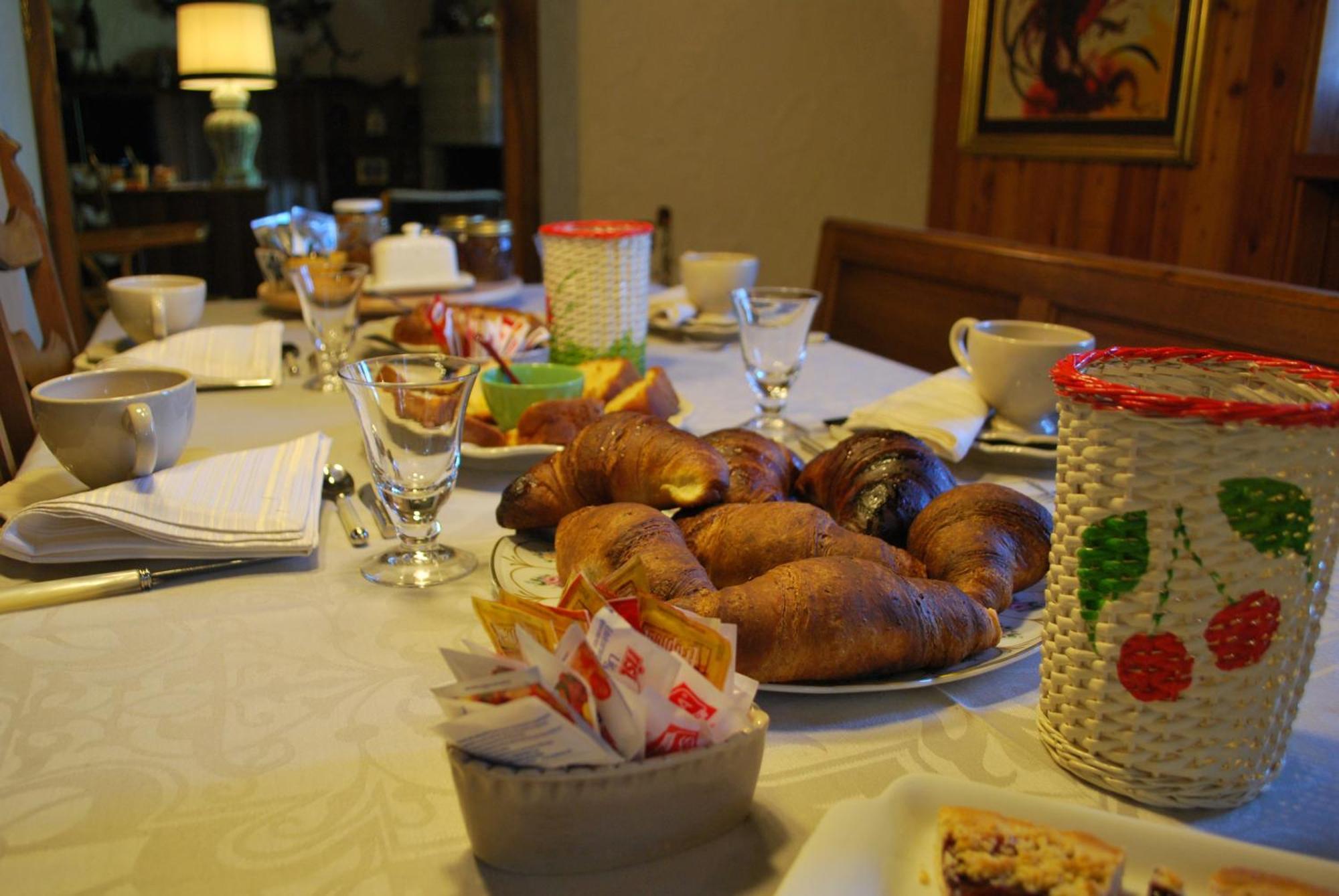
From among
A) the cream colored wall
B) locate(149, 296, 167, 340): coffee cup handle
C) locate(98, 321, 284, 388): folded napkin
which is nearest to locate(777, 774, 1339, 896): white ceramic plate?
locate(98, 321, 284, 388): folded napkin

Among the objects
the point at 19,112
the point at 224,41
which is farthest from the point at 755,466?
the point at 224,41

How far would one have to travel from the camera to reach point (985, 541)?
0.74 metres

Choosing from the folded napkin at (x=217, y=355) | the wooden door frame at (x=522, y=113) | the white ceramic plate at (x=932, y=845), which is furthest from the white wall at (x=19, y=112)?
the white ceramic plate at (x=932, y=845)

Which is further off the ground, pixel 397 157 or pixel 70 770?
pixel 397 157

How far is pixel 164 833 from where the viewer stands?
53 cm

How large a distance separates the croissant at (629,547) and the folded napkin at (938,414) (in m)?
0.45

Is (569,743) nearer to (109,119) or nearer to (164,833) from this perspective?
(164,833)

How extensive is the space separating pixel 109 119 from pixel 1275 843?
7.89 metres

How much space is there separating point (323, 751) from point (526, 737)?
20 cm

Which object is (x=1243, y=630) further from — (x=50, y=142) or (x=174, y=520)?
(x=50, y=142)

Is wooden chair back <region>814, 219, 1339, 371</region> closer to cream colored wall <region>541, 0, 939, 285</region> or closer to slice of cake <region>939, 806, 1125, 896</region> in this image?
cream colored wall <region>541, 0, 939, 285</region>

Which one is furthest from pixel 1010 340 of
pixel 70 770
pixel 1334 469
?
pixel 70 770

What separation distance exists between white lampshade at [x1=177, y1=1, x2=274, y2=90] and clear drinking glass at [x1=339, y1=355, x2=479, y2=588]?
13.0ft

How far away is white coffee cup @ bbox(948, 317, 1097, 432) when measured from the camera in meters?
1.16
